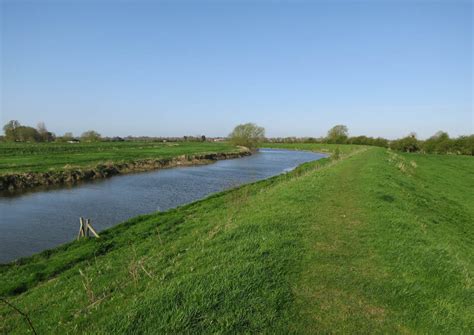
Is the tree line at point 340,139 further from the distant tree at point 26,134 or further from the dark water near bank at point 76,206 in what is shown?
the dark water near bank at point 76,206

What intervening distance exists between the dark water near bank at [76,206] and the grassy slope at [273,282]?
3.45 metres

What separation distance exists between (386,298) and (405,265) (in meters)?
1.83

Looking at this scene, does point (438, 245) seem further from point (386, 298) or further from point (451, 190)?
point (451, 190)

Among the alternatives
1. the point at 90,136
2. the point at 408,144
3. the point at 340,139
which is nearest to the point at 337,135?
the point at 340,139

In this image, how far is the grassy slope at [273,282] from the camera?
5.16 metres

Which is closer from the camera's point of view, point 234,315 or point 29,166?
→ point 234,315

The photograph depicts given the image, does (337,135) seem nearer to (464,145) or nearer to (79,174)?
(464,145)

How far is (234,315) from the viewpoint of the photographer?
5168mm

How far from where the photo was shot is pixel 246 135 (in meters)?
112

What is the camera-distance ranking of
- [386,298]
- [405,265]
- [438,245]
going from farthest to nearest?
1. [438,245]
2. [405,265]
3. [386,298]

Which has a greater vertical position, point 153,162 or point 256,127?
point 256,127

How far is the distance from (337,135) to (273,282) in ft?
444

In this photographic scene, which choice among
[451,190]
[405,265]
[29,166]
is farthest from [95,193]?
[451,190]

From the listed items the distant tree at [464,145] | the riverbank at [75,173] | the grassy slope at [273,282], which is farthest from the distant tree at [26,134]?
the distant tree at [464,145]
